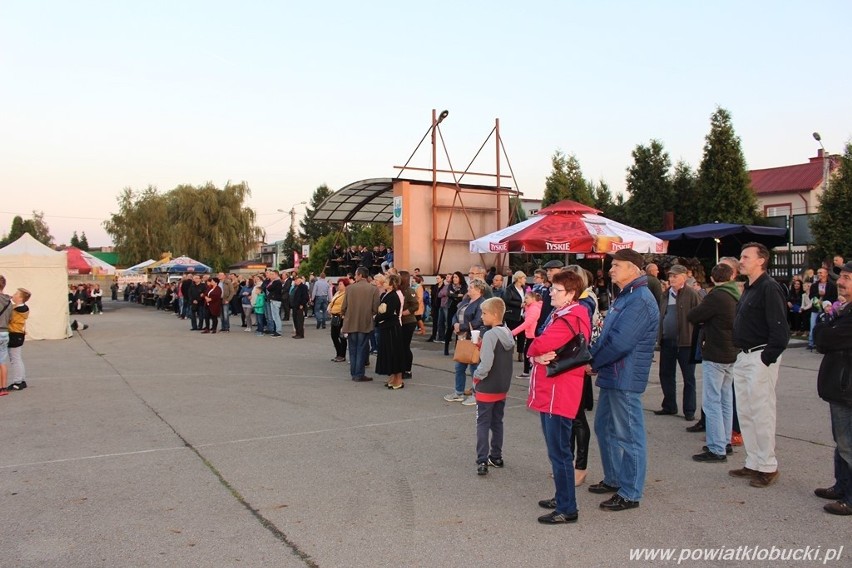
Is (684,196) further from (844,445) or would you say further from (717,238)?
(844,445)

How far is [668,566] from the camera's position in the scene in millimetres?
4137

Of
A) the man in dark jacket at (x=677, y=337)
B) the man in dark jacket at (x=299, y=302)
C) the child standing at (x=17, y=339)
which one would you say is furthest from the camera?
the man in dark jacket at (x=299, y=302)

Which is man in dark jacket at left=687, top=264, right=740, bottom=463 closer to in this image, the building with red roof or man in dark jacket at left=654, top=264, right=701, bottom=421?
man in dark jacket at left=654, top=264, right=701, bottom=421

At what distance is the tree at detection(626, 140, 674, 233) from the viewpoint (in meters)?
27.9

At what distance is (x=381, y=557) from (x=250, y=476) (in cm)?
216

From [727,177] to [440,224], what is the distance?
1139 centimetres

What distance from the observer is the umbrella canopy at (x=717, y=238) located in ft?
58.0

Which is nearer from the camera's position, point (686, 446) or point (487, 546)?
point (487, 546)

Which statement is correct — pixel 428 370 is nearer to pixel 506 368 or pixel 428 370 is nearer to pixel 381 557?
pixel 506 368

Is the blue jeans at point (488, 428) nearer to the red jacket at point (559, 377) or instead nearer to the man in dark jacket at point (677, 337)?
the red jacket at point (559, 377)

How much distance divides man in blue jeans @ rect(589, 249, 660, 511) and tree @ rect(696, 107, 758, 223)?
2272 cm

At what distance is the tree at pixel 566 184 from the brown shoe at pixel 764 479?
25191mm

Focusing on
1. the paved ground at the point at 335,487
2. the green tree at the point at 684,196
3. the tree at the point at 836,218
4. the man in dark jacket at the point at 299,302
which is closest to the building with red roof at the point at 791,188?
the green tree at the point at 684,196

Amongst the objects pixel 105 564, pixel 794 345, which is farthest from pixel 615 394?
pixel 794 345
